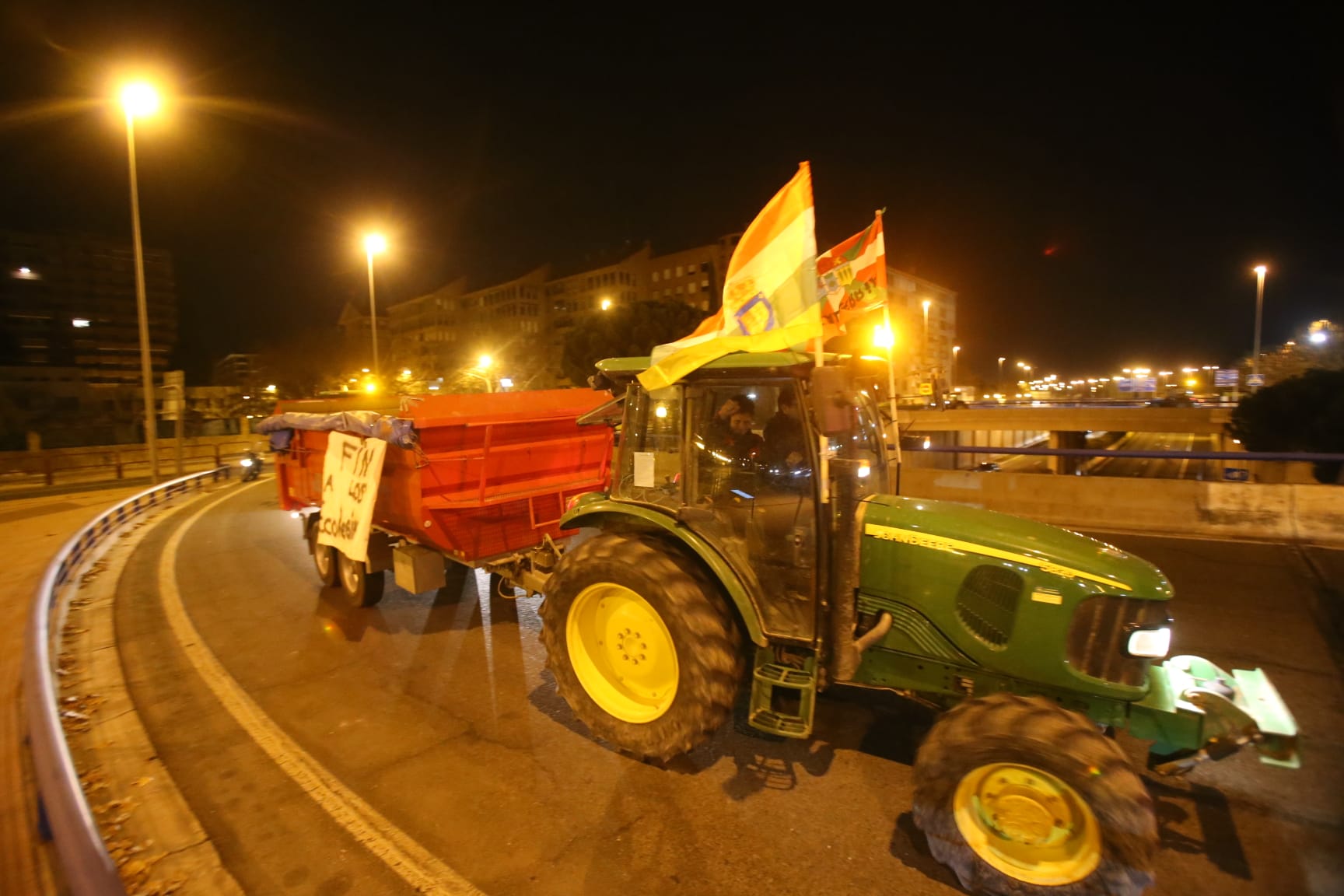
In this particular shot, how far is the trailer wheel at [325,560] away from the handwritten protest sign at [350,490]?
0.57m

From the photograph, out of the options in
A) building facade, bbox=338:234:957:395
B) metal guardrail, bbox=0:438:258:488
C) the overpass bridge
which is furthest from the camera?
building facade, bbox=338:234:957:395

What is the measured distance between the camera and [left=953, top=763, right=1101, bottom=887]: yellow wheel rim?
2652 mm

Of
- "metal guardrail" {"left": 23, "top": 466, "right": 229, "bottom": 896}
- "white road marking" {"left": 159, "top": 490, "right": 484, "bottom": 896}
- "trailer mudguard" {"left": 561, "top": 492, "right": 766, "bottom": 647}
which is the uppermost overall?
"trailer mudguard" {"left": 561, "top": 492, "right": 766, "bottom": 647}

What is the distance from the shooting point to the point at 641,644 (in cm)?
398

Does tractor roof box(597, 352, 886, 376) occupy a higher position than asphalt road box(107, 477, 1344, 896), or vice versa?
tractor roof box(597, 352, 886, 376)

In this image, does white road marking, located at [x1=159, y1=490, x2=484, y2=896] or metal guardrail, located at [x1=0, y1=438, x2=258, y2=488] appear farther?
metal guardrail, located at [x1=0, y1=438, x2=258, y2=488]

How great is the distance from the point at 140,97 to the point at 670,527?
1593cm

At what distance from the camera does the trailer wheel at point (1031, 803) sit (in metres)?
2.50

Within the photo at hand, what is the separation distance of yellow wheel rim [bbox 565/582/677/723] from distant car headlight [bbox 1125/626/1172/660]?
2.20 meters

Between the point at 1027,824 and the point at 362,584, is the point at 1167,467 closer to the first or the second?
the point at 1027,824

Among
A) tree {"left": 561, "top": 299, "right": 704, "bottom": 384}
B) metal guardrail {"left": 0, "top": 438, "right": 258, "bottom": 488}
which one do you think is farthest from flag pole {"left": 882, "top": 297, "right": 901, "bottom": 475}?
tree {"left": 561, "top": 299, "right": 704, "bottom": 384}

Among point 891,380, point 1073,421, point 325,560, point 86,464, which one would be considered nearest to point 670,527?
point 891,380

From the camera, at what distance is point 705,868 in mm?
2975

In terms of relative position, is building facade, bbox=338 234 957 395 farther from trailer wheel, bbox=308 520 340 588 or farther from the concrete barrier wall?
the concrete barrier wall
